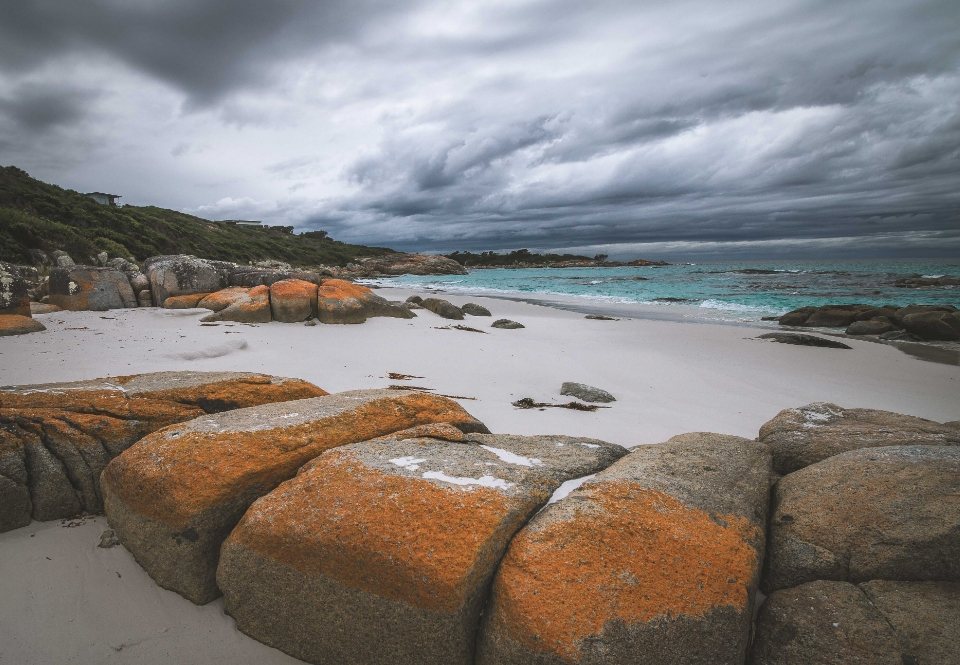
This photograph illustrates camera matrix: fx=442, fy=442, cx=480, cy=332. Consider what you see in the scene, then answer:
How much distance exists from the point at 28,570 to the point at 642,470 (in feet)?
13.5

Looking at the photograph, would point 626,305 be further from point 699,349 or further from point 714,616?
point 714,616

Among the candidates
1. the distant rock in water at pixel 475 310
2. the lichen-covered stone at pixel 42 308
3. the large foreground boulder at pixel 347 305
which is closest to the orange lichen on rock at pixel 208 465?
the large foreground boulder at pixel 347 305

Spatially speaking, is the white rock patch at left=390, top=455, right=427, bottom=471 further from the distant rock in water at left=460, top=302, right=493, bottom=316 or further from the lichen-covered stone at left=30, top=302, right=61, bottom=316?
the distant rock in water at left=460, top=302, right=493, bottom=316

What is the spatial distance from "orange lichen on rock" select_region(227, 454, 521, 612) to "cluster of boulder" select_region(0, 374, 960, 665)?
1 cm

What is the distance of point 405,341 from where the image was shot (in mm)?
11602

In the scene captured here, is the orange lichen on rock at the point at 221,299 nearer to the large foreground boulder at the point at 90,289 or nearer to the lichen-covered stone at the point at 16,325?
the large foreground boulder at the point at 90,289

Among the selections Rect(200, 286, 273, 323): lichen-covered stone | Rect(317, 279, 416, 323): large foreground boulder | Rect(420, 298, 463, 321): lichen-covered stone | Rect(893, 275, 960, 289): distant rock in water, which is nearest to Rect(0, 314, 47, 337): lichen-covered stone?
Rect(200, 286, 273, 323): lichen-covered stone

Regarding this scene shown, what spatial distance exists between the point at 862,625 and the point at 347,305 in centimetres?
1339

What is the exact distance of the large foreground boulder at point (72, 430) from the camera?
322 cm

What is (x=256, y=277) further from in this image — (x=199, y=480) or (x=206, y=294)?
(x=199, y=480)

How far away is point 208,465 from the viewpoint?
2.88 m

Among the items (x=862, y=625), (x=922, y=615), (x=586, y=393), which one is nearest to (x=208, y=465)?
(x=862, y=625)

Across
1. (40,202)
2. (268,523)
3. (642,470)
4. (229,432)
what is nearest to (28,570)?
(229,432)

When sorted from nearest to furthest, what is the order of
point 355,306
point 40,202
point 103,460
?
1. point 103,460
2. point 355,306
3. point 40,202
